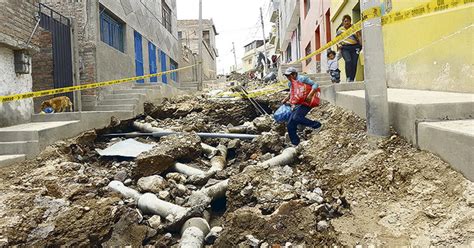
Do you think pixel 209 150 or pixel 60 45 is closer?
pixel 209 150

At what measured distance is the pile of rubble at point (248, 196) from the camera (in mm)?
2805

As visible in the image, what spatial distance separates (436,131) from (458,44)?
260 cm

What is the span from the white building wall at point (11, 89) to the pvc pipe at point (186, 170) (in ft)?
10.1

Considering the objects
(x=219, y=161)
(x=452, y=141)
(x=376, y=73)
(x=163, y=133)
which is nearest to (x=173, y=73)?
(x=163, y=133)

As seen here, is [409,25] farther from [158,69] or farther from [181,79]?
[181,79]

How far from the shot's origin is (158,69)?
18938mm

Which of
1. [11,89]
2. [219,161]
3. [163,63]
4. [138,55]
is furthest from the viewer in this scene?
[163,63]

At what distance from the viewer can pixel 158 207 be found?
4570mm

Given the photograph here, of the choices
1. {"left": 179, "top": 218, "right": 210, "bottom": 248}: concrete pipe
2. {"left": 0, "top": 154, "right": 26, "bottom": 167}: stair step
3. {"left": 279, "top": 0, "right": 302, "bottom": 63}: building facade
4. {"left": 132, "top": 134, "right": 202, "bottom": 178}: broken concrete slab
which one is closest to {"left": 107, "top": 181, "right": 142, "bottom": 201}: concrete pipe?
{"left": 132, "top": 134, "right": 202, "bottom": 178}: broken concrete slab

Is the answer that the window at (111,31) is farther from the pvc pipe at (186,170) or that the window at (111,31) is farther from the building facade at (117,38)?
the pvc pipe at (186,170)

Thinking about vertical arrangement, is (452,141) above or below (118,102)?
below

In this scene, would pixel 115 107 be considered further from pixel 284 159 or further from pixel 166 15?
pixel 166 15

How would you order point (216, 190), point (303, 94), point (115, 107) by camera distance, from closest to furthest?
point (216, 190), point (303, 94), point (115, 107)

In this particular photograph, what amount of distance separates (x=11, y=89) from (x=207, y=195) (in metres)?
4.48
